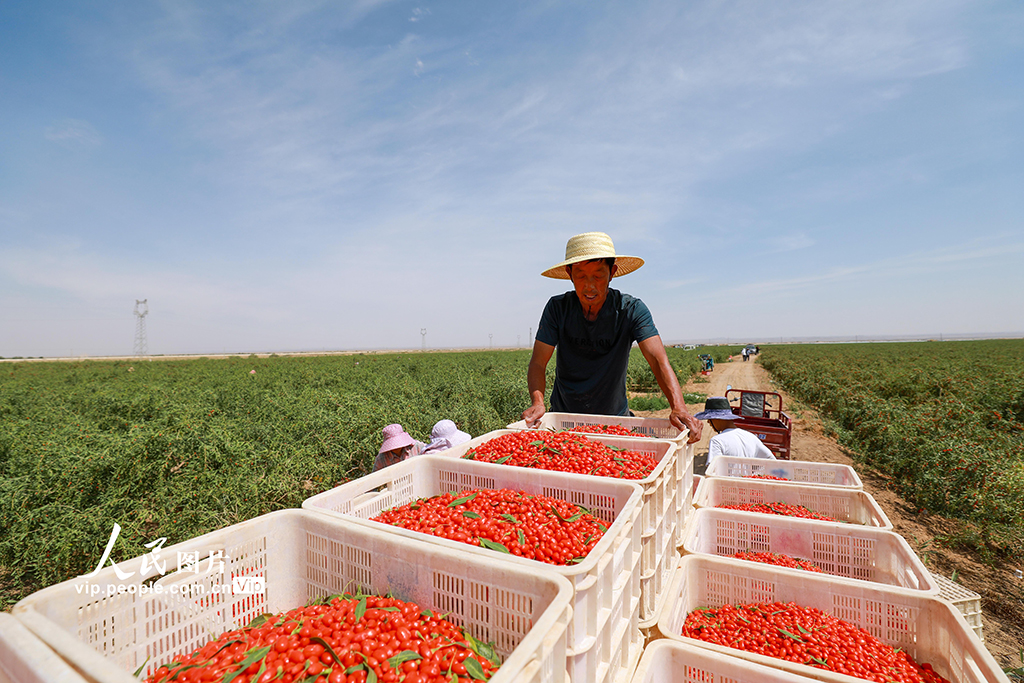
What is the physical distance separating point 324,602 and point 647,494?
1407 mm

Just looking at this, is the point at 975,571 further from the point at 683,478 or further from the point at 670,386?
the point at 670,386

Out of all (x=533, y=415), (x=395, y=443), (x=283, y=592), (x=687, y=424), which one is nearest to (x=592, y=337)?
(x=533, y=415)

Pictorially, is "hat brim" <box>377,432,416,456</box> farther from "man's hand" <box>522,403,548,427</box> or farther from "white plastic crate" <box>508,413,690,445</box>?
"man's hand" <box>522,403,548,427</box>

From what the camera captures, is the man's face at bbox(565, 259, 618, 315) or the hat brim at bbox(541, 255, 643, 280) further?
the hat brim at bbox(541, 255, 643, 280)

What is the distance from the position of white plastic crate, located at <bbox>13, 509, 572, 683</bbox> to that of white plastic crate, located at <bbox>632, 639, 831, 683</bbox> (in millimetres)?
883

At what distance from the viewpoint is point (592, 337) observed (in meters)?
3.85

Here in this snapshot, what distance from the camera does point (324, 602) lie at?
1617mm

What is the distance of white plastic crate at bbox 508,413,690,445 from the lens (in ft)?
11.2

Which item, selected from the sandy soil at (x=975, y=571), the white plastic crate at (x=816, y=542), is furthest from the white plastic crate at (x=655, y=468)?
the sandy soil at (x=975, y=571)

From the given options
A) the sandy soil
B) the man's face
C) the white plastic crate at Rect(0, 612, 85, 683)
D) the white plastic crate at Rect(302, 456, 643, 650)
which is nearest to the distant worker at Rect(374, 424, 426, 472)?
the white plastic crate at Rect(302, 456, 643, 650)

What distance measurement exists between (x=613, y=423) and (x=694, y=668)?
2.00 meters

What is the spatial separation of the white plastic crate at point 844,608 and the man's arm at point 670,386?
830 millimetres

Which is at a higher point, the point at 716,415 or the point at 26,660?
the point at 26,660

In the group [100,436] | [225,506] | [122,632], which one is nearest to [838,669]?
[122,632]
